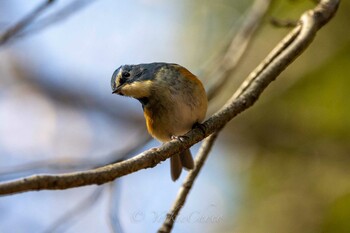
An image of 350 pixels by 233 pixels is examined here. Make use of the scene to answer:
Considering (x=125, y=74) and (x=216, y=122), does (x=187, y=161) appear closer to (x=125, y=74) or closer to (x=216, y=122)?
(x=125, y=74)

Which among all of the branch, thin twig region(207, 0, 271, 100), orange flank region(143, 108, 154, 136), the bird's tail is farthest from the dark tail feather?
the branch

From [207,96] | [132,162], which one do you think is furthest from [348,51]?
[132,162]

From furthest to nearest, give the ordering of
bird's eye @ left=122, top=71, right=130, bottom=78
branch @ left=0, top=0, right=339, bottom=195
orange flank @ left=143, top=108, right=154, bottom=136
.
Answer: orange flank @ left=143, top=108, right=154, bottom=136 < bird's eye @ left=122, top=71, right=130, bottom=78 < branch @ left=0, top=0, right=339, bottom=195

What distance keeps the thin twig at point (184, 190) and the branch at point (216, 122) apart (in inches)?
12.1

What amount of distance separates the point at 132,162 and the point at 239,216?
4865mm

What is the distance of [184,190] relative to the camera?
3.47 metres

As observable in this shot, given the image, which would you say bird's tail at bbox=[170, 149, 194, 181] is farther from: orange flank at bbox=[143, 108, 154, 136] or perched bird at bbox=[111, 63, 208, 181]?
orange flank at bbox=[143, 108, 154, 136]

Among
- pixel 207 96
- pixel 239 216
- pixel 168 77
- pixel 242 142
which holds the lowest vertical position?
pixel 239 216

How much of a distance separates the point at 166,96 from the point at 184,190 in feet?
3.40

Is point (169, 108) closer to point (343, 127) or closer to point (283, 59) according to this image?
point (283, 59)

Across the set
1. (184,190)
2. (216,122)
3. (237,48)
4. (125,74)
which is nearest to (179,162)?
(125,74)

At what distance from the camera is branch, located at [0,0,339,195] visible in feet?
7.36

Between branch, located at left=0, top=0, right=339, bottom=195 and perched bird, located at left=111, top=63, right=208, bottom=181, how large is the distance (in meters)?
0.62

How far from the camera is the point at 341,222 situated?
19.3ft
